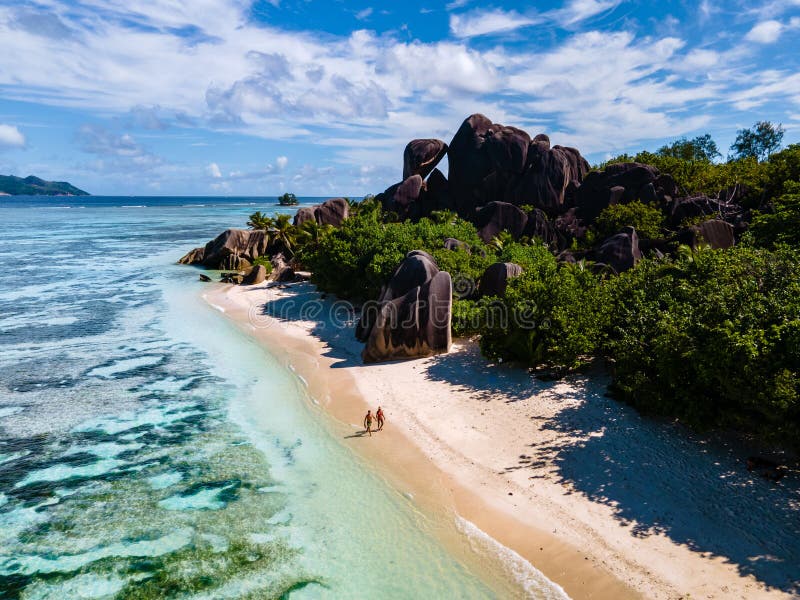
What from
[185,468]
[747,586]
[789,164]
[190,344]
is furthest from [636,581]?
[789,164]

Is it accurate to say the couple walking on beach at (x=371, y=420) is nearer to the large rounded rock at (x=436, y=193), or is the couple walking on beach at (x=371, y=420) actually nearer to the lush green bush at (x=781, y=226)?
the lush green bush at (x=781, y=226)

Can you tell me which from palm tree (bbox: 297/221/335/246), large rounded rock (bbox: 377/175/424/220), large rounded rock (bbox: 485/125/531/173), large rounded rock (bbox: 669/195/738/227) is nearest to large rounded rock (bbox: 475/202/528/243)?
large rounded rock (bbox: 485/125/531/173)

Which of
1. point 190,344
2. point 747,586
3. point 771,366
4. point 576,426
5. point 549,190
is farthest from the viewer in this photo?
point 549,190

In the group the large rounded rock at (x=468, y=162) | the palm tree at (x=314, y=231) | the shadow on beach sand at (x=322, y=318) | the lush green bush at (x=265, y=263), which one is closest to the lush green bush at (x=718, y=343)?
the shadow on beach sand at (x=322, y=318)

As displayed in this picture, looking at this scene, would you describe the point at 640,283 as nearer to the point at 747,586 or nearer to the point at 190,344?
the point at 747,586

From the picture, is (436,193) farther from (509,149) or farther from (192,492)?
(192,492)

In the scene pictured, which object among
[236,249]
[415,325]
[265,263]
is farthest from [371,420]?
[236,249]

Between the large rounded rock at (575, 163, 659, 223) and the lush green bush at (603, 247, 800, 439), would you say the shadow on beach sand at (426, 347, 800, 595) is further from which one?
the large rounded rock at (575, 163, 659, 223)
